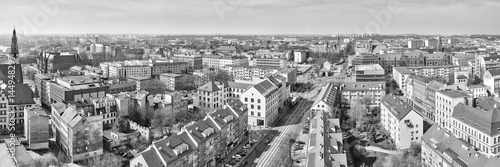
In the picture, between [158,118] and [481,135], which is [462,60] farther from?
[158,118]

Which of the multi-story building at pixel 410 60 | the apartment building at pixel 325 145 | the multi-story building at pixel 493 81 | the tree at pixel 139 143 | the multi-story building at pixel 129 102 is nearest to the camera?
the apartment building at pixel 325 145

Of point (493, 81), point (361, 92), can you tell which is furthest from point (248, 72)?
point (493, 81)

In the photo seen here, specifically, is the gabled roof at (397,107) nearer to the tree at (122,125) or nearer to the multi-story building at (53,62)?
the tree at (122,125)

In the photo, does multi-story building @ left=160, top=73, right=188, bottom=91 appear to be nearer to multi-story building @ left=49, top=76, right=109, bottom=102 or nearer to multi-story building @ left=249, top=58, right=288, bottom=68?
multi-story building @ left=49, top=76, right=109, bottom=102

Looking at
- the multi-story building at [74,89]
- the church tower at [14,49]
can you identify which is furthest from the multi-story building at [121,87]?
the church tower at [14,49]

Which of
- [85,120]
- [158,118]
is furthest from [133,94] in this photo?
[85,120]

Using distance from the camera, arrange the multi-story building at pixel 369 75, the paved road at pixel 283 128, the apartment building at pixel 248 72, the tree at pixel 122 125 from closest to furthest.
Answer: the paved road at pixel 283 128
the tree at pixel 122 125
the multi-story building at pixel 369 75
the apartment building at pixel 248 72
